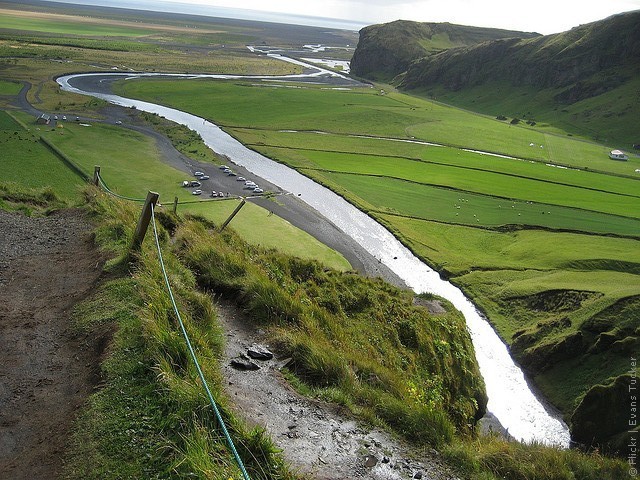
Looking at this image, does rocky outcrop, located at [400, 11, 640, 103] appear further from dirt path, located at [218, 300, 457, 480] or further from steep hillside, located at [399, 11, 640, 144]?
dirt path, located at [218, 300, 457, 480]

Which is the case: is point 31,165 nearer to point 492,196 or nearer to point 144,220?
point 144,220

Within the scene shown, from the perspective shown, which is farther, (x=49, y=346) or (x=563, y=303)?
(x=563, y=303)

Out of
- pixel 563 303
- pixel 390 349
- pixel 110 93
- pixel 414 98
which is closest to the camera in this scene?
pixel 390 349

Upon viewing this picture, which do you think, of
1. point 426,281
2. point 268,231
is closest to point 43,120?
point 268,231

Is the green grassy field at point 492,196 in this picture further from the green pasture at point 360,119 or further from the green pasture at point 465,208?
the green pasture at point 360,119

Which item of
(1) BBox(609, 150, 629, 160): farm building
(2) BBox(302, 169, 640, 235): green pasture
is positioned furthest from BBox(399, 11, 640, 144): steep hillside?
(2) BBox(302, 169, 640, 235): green pasture

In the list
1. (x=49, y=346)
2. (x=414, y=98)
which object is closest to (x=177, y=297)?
(x=49, y=346)

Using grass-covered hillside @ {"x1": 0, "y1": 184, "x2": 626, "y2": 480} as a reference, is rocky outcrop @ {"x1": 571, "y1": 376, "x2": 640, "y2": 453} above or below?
below

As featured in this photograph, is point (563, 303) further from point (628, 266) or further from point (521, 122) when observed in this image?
point (521, 122)
